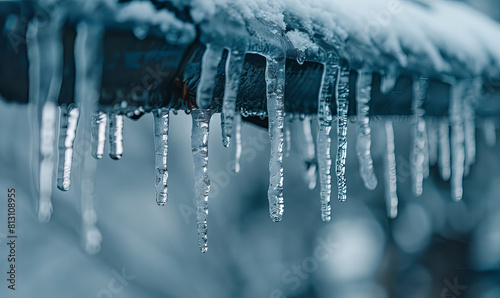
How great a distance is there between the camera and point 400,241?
4.38m

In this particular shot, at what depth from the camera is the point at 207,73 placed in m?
0.62

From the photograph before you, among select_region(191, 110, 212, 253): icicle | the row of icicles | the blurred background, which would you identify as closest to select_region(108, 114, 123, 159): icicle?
the row of icicles

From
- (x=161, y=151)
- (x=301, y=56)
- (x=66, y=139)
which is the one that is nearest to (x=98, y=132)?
(x=66, y=139)

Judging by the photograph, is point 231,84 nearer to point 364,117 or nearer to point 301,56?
point 301,56

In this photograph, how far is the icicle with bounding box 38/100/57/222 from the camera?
0.62 m

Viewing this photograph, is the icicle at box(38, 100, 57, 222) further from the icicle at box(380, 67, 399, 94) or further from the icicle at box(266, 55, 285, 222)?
the icicle at box(380, 67, 399, 94)

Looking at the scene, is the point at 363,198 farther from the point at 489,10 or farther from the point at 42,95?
the point at 42,95

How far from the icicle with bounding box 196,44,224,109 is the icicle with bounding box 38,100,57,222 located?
20cm

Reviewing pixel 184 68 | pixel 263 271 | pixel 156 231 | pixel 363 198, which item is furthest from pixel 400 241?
pixel 184 68

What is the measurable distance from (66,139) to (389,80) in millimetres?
612

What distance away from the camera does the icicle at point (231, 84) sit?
2.07 ft
